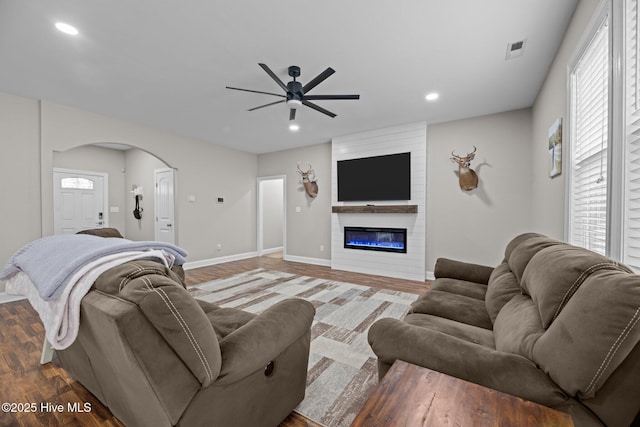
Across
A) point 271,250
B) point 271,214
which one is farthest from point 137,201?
point 271,250

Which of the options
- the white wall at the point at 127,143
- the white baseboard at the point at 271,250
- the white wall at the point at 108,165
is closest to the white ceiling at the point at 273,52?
the white wall at the point at 127,143

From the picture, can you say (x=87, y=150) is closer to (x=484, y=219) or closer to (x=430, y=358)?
(x=430, y=358)

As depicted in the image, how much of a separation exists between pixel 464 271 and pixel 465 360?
1.76 meters

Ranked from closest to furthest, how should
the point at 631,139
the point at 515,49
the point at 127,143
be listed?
the point at 631,139 → the point at 515,49 → the point at 127,143

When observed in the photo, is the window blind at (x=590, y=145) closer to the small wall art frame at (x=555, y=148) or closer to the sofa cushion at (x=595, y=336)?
the small wall art frame at (x=555, y=148)

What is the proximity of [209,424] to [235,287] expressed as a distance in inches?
124

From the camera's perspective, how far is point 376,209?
4.88 m

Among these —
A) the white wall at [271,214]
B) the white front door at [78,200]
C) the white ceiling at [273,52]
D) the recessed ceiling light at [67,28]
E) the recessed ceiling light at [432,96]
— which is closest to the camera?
the white ceiling at [273,52]

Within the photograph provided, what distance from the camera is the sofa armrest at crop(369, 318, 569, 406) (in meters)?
0.86

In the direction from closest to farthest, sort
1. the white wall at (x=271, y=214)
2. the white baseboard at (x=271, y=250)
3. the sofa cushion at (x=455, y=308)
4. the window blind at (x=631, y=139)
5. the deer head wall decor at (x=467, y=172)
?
1. the window blind at (x=631, y=139)
2. the sofa cushion at (x=455, y=308)
3. the deer head wall decor at (x=467, y=172)
4. the white baseboard at (x=271, y=250)
5. the white wall at (x=271, y=214)

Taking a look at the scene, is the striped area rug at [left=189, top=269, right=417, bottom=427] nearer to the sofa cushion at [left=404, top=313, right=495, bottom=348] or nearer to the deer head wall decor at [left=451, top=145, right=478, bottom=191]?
the sofa cushion at [left=404, top=313, right=495, bottom=348]

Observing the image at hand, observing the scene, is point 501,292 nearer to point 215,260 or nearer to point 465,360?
point 465,360

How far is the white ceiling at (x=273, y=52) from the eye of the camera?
6.57ft

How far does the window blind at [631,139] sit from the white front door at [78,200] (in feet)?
26.8
